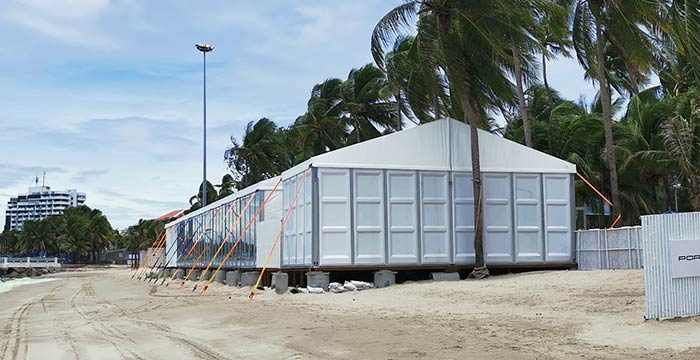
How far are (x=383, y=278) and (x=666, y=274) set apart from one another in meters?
10.5

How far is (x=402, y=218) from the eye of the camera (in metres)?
20.9

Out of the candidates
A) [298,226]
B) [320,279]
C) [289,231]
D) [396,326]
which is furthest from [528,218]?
[396,326]

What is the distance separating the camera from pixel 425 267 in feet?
69.1

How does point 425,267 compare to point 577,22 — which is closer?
point 425,267

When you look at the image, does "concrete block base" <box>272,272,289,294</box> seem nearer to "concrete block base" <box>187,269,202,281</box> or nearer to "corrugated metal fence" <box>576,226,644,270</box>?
"corrugated metal fence" <box>576,226,644,270</box>

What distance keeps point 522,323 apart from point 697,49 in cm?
487

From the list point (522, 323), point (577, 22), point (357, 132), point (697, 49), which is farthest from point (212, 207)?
point (697, 49)

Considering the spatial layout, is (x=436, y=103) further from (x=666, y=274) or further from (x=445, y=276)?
(x=666, y=274)

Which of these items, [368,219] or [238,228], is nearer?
[368,219]

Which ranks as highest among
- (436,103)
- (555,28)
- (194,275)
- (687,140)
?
(555,28)

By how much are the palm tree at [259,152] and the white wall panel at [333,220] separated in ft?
96.2

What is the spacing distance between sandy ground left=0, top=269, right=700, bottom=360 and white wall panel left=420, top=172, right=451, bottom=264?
176 cm

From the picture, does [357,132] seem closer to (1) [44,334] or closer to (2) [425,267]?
(2) [425,267]

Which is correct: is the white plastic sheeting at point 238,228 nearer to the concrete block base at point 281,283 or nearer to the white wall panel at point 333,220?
the concrete block base at point 281,283
